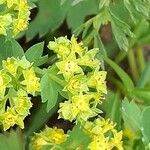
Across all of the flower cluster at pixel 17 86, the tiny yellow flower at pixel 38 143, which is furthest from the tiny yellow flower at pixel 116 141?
the flower cluster at pixel 17 86

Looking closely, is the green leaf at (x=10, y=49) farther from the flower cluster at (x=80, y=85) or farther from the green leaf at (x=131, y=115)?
the green leaf at (x=131, y=115)

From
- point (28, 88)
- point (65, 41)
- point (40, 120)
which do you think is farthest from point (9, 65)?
point (40, 120)

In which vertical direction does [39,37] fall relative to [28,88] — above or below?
below

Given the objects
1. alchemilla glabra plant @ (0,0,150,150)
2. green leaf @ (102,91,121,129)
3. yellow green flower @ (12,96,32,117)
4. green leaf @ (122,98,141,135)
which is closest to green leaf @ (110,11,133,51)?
alchemilla glabra plant @ (0,0,150,150)

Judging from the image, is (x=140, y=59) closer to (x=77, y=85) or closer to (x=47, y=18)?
(x=47, y=18)

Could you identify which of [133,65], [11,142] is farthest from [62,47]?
[133,65]

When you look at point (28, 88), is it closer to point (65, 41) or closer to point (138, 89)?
point (65, 41)
